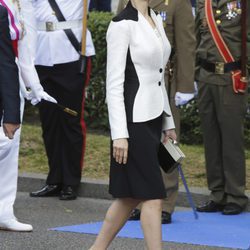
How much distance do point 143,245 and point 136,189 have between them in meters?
1.13

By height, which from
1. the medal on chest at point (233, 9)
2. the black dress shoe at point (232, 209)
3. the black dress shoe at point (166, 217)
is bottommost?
the black dress shoe at point (232, 209)

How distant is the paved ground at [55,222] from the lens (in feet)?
22.5

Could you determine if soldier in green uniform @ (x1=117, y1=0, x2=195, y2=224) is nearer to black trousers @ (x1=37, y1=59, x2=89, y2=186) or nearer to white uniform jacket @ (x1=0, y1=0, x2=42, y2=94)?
white uniform jacket @ (x1=0, y1=0, x2=42, y2=94)

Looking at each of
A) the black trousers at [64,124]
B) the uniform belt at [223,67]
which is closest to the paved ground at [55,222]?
the black trousers at [64,124]

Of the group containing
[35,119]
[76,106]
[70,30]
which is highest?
[70,30]

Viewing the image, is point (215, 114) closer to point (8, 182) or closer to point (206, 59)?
point (206, 59)

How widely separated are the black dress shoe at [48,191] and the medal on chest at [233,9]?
2.23 metres

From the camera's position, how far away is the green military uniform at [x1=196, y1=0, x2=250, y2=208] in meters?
7.96

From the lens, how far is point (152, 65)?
5.96 m

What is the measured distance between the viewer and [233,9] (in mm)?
7938

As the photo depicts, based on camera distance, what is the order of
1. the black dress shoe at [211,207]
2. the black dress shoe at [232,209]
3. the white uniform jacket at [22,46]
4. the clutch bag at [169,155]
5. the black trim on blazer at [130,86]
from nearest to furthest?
the black trim on blazer at [130,86]
the clutch bag at [169,155]
the white uniform jacket at [22,46]
the black dress shoe at [232,209]
the black dress shoe at [211,207]

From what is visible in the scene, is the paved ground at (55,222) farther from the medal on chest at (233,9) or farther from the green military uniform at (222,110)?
the medal on chest at (233,9)

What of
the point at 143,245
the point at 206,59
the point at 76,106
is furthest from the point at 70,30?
the point at 143,245

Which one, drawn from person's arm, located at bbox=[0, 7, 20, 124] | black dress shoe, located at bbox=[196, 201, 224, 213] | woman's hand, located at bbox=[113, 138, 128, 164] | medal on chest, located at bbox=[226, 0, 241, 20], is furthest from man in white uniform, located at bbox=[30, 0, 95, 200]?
woman's hand, located at bbox=[113, 138, 128, 164]
